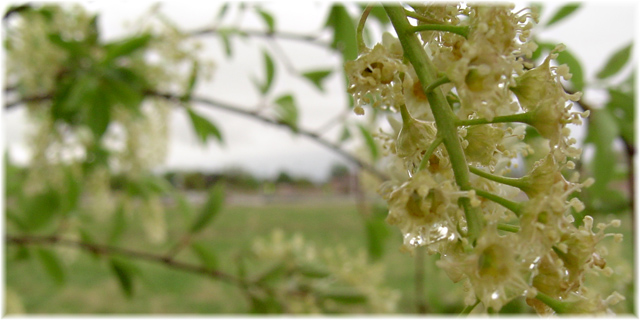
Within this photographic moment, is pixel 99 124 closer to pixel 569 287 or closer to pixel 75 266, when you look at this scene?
pixel 569 287

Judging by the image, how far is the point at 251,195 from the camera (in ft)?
23.9

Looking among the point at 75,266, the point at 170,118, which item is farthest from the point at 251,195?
the point at 170,118

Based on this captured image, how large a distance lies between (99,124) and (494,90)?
75 cm

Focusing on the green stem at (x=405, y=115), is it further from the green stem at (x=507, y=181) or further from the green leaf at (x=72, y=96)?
the green leaf at (x=72, y=96)

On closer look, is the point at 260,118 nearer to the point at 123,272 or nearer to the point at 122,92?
the point at 122,92

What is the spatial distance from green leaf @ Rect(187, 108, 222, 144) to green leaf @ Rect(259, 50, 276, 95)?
0.14 meters

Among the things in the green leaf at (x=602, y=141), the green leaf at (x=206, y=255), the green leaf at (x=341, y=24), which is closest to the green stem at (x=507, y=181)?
the green leaf at (x=341, y=24)

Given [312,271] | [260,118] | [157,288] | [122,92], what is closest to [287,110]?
[260,118]

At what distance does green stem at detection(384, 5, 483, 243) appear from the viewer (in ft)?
0.63

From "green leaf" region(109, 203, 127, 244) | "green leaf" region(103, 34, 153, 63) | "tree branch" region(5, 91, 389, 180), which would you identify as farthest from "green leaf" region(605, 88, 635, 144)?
"green leaf" region(109, 203, 127, 244)

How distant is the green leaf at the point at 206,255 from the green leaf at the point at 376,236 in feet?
1.08

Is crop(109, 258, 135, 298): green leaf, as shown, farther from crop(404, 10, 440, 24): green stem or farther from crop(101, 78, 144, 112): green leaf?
crop(404, 10, 440, 24): green stem

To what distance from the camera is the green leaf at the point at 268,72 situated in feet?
3.33

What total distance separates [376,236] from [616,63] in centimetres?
55
